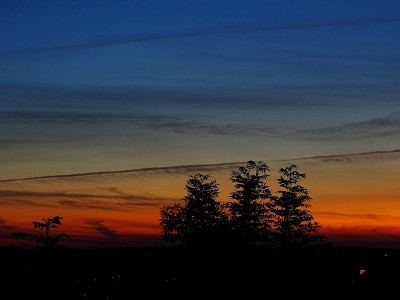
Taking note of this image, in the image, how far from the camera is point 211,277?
54156mm

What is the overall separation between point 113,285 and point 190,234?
884 inches

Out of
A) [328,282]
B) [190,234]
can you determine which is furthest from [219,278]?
[190,234]

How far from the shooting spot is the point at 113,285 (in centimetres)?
4906

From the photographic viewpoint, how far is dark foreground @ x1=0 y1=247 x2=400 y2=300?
4578cm

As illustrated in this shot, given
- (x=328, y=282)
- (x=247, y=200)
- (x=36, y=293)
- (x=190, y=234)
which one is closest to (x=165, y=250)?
(x=190, y=234)

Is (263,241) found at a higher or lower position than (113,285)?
higher

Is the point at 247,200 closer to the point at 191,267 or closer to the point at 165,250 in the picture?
the point at 165,250

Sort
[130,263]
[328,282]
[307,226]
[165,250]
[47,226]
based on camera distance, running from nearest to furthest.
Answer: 1. [47,226]
2. [328,282]
3. [130,263]
4. [165,250]
5. [307,226]

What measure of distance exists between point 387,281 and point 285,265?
23.9 feet

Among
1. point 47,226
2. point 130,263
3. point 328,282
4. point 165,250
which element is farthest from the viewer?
point 165,250

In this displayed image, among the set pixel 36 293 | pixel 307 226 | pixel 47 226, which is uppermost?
pixel 307 226

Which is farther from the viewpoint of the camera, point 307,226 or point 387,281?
point 307,226

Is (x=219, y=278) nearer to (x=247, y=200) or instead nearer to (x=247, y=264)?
(x=247, y=264)

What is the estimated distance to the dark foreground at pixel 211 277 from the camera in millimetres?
45781
